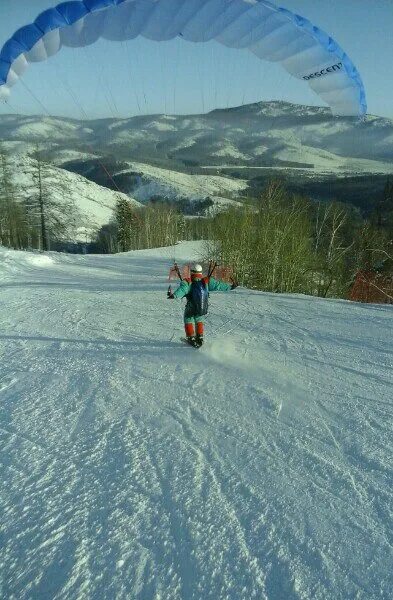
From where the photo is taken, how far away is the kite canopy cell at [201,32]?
852 cm

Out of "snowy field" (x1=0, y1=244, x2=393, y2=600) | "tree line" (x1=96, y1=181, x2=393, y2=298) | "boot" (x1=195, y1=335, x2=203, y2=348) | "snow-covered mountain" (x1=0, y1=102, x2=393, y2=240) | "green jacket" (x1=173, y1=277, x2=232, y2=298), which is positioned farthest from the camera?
"tree line" (x1=96, y1=181, x2=393, y2=298)

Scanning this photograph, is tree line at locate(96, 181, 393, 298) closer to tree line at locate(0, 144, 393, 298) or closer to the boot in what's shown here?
tree line at locate(0, 144, 393, 298)

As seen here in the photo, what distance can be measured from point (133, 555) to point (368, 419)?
10.1ft

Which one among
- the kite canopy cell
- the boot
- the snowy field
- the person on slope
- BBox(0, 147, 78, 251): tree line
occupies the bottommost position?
the snowy field

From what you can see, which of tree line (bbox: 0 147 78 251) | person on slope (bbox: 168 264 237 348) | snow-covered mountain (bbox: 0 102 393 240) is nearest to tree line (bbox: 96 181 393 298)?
snow-covered mountain (bbox: 0 102 393 240)

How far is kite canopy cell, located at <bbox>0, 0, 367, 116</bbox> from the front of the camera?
8516 millimetres

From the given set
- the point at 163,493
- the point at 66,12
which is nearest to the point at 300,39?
the point at 66,12

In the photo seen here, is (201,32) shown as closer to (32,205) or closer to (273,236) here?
(273,236)

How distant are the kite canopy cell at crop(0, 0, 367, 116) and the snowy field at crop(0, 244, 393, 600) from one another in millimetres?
5805

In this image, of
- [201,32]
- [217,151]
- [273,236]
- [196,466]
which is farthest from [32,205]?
[196,466]

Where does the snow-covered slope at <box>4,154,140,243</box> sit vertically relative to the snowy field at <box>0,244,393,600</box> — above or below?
above

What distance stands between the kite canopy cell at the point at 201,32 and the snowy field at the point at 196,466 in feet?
19.0

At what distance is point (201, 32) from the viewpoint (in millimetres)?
9555

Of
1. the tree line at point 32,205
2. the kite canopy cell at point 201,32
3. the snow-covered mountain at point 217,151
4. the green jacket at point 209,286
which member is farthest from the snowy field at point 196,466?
the tree line at point 32,205
